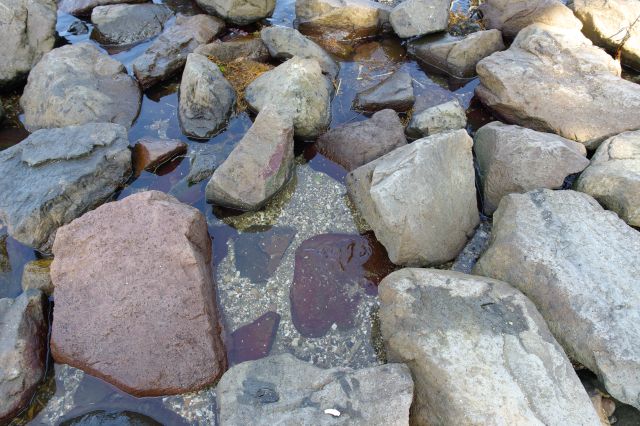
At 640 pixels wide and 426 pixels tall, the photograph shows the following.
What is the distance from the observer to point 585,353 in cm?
326

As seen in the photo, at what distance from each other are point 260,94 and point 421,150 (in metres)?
2.29

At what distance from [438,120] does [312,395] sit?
331 cm

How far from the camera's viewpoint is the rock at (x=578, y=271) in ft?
10.4

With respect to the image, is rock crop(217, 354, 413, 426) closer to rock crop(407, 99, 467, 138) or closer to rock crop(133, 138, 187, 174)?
rock crop(133, 138, 187, 174)

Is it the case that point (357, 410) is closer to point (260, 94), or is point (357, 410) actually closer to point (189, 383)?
point (189, 383)

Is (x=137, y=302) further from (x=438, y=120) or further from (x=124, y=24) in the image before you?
(x=124, y=24)

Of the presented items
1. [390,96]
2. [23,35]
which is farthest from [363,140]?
[23,35]

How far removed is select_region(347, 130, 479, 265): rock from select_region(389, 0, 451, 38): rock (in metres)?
2.94

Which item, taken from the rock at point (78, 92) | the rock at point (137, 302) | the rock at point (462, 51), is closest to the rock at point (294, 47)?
the rock at point (462, 51)

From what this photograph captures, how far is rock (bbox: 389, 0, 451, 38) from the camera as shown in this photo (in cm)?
655

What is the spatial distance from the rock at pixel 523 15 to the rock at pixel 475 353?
4.45 m

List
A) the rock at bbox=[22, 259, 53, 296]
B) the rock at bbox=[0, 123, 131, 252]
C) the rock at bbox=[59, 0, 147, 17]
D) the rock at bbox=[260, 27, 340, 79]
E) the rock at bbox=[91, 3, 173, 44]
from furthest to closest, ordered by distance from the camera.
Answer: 1. the rock at bbox=[59, 0, 147, 17]
2. the rock at bbox=[91, 3, 173, 44]
3. the rock at bbox=[260, 27, 340, 79]
4. the rock at bbox=[0, 123, 131, 252]
5. the rock at bbox=[22, 259, 53, 296]

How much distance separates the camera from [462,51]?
6.18 m

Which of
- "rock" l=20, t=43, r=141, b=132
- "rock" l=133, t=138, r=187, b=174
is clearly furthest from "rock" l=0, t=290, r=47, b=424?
"rock" l=20, t=43, r=141, b=132
